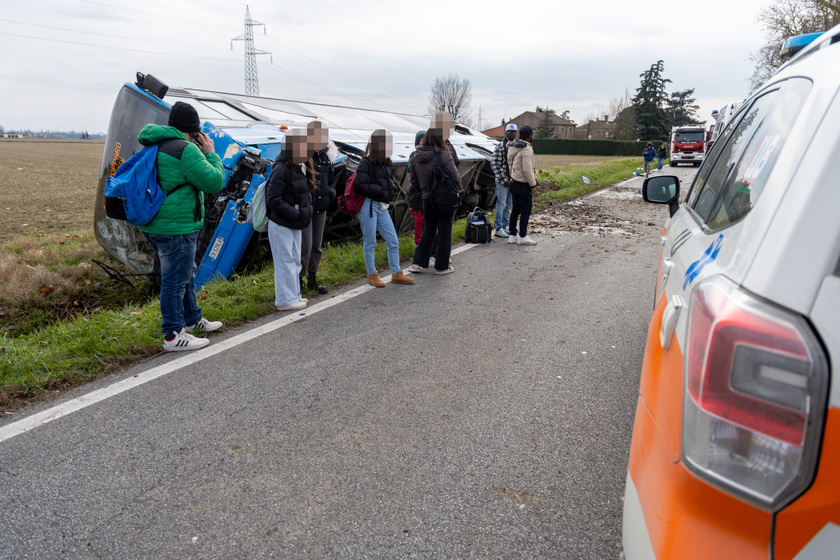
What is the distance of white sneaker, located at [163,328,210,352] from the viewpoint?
4297 mm

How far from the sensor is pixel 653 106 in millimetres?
65562

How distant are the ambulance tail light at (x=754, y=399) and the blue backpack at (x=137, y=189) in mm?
4013

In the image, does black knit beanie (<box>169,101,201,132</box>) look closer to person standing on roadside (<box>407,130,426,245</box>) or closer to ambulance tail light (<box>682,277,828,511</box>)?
person standing on roadside (<box>407,130,426,245</box>)

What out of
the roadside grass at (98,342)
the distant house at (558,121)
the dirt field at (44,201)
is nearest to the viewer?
the roadside grass at (98,342)

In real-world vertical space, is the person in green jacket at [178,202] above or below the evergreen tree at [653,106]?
below

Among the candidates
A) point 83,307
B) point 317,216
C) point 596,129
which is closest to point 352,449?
point 317,216

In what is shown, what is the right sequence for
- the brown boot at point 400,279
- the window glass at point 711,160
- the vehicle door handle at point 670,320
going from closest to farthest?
the vehicle door handle at point 670,320 → the window glass at point 711,160 → the brown boot at point 400,279

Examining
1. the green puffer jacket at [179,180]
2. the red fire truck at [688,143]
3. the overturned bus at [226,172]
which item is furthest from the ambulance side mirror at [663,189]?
the red fire truck at [688,143]

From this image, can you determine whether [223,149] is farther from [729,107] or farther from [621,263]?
[729,107]

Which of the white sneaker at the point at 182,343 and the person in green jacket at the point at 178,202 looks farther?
the white sneaker at the point at 182,343

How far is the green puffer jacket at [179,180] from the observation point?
13.4 ft

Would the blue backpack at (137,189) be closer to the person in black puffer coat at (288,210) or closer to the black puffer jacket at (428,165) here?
the person in black puffer coat at (288,210)

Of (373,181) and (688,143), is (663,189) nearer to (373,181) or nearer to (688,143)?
(373,181)

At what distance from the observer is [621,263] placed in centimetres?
728
